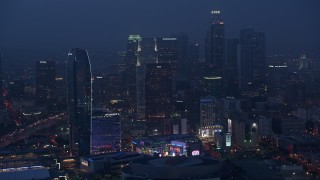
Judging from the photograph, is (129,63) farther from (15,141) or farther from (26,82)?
(15,141)

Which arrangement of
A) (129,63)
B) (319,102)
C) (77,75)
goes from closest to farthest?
(77,75) → (319,102) → (129,63)

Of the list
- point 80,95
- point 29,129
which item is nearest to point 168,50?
point 29,129

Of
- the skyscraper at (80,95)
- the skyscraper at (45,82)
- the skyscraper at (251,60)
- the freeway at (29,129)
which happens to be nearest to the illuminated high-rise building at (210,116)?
the skyscraper at (251,60)

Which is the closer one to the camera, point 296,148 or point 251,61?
point 296,148

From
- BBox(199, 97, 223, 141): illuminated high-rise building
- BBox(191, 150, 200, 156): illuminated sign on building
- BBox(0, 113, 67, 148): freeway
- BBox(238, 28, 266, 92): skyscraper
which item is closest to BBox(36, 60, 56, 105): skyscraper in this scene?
BBox(0, 113, 67, 148): freeway

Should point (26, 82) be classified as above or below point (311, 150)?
above

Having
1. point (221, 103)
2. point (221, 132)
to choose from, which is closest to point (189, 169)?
point (221, 132)
